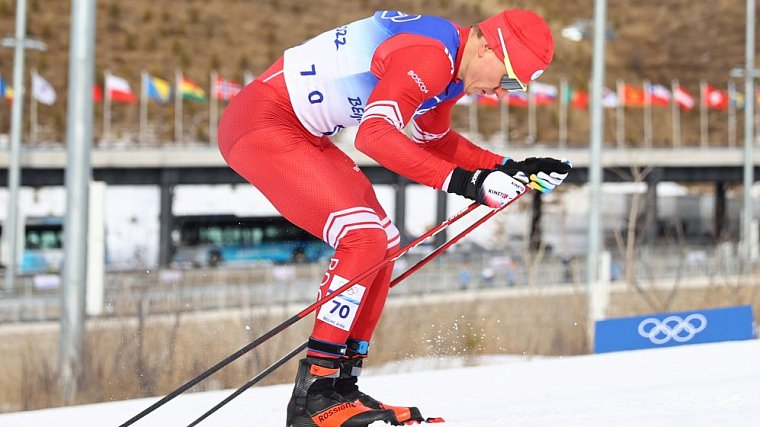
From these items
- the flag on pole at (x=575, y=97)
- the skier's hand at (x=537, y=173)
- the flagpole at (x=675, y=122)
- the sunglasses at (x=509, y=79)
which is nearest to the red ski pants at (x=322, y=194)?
the skier's hand at (x=537, y=173)

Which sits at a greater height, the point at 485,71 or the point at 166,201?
the point at 485,71

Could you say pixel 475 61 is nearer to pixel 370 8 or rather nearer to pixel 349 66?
pixel 349 66

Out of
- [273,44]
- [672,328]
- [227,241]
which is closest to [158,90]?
[227,241]

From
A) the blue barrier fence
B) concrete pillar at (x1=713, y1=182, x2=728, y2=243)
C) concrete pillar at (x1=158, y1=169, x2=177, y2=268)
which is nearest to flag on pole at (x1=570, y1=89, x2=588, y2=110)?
concrete pillar at (x1=713, y1=182, x2=728, y2=243)

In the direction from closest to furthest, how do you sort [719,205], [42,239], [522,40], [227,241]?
[522,40]
[42,239]
[227,241]
[719,205]

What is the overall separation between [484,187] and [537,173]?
0.82 ft

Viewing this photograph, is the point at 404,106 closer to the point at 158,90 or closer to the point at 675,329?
the point at 675,329

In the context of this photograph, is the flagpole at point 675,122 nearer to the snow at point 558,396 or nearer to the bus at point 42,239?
the bus at point 42,239

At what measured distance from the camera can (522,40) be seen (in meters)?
3.76

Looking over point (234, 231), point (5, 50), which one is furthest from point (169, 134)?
point (234, 231)

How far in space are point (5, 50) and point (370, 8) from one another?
29.2m

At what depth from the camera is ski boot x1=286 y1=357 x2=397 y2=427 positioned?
381cm

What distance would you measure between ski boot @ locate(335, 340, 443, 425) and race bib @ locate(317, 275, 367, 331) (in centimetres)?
19

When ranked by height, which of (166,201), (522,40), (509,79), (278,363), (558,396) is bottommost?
(558,396)
